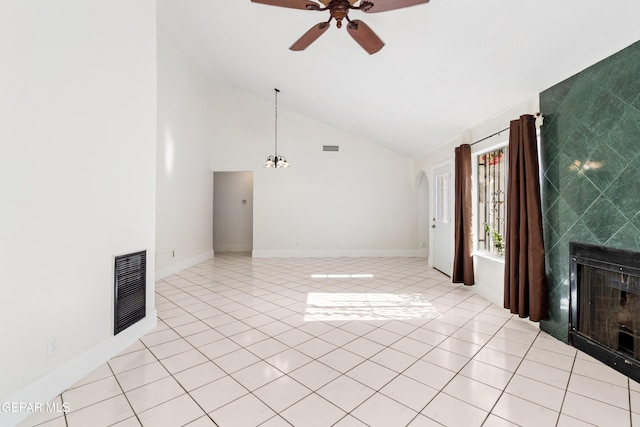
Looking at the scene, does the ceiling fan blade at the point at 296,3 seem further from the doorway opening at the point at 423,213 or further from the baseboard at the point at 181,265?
the doorway opening at the point at 423,213

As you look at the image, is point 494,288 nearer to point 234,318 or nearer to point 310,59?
point 234,318

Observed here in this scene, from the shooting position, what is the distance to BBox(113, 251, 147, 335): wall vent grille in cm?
253

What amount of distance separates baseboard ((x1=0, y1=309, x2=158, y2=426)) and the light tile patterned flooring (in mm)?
72

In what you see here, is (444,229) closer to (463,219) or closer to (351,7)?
(463,219)

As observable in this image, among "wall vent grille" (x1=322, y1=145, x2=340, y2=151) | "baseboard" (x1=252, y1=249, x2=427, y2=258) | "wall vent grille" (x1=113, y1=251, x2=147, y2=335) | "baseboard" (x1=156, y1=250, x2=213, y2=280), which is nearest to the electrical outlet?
"wall vent grille" (x1=113, y1=251, x2=147, y2=335)

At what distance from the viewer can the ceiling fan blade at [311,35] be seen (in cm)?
241

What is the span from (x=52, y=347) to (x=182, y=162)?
4705mm

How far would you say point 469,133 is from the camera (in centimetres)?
461

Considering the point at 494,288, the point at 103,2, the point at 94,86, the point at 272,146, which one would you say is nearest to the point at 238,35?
the point at 103,2

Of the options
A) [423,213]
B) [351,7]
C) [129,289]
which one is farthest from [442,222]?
[129,289]

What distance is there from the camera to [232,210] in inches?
344

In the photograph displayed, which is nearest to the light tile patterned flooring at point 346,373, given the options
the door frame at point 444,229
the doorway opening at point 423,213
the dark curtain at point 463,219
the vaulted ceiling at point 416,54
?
the dark curtain at point 463,219

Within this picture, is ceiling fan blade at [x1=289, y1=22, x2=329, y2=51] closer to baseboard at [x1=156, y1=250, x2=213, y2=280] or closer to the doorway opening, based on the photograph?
baseboard at [x1=156, y1=250, x2=213, y2=280]

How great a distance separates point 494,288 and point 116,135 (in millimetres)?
4663
